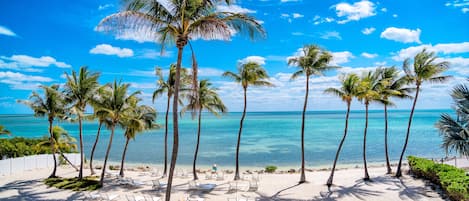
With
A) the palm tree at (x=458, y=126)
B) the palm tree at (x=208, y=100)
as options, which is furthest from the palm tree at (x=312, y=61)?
the palm tree at (x=458, y=126)

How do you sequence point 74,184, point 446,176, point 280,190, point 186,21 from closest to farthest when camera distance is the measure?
point 186,21 < point 446,176 < point 280,190 < point 74,184

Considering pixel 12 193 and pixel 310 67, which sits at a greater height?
pixel 310 67

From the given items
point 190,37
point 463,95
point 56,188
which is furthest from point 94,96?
point 463,95

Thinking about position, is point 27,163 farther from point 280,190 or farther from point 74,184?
point 280,190

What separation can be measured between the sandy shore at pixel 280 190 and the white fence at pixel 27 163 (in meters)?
0.84

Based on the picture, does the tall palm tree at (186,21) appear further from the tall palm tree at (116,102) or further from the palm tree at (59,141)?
the palm tree at (59,141)

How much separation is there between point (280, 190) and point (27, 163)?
17550 millimetres

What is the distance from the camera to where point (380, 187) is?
14750 millimetres

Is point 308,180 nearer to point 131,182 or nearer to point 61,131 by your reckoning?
point 131,182

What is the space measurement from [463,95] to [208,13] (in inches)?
337

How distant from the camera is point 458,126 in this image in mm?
9250

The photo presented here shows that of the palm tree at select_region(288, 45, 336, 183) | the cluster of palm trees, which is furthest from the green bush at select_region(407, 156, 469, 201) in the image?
the cluster of palm trees

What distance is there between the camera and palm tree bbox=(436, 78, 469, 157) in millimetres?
8992

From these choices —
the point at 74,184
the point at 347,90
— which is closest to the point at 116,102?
the point at 74,184
